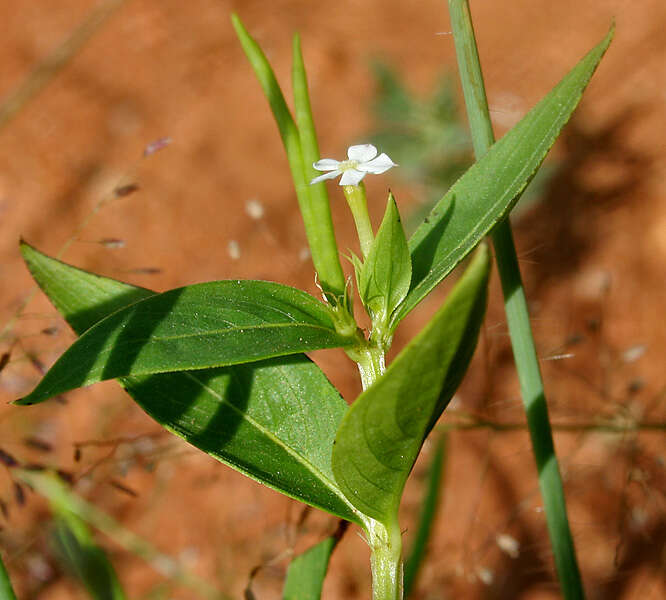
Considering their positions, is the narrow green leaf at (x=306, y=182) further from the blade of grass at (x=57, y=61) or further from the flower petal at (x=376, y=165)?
the blade of grass at (x=57, y=61)

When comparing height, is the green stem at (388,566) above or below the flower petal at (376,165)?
below

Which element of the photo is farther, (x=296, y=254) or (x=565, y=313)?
(x=296, y=254)

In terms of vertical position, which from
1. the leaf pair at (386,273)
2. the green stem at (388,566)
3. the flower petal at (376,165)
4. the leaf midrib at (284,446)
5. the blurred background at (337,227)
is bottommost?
the blurred background at (337,227)

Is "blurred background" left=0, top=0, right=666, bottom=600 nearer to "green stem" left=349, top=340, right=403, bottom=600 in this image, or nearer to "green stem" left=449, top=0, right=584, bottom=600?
"green stem" left=449, top=0, right=584, bottom=600

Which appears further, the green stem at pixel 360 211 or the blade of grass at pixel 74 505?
the blade of grass at pixel 74 505

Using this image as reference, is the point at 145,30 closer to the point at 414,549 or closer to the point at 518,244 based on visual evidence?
the point at 518,244

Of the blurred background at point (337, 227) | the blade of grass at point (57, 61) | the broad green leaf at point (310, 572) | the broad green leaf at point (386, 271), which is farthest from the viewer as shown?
the blurred background at point (337, 227)

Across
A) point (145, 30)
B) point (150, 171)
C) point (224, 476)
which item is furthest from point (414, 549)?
point (145, 30)

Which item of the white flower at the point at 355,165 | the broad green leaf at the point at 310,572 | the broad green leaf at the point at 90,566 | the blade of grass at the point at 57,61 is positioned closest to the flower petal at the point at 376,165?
the white flower at the point at 355,165
